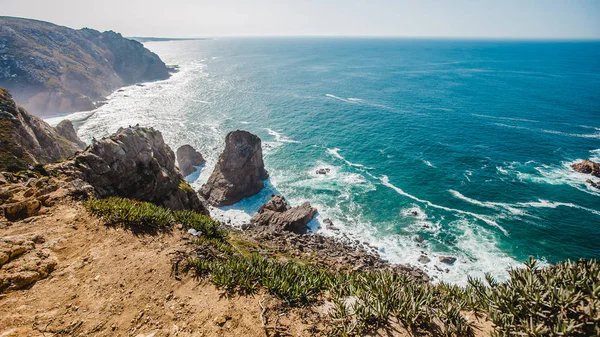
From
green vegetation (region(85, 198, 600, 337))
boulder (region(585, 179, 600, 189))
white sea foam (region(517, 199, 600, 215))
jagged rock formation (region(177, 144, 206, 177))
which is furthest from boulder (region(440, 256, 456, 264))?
jagged rock formation (region(177, 144, 206, 177))

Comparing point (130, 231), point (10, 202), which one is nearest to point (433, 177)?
point (130, 231)

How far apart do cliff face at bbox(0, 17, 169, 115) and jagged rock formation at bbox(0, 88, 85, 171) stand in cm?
6799

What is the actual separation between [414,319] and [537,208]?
2019 inches

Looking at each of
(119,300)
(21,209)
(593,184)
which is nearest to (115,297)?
(119,300)

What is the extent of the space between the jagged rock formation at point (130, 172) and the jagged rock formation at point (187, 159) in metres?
22.8

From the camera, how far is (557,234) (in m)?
41.4

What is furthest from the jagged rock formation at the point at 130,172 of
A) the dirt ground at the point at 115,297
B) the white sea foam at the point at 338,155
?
the white sea foam at the point at 338,155

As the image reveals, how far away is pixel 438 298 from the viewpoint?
13.9 meters

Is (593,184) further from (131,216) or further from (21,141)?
(21,141)

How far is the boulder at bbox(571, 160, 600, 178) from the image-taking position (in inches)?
2148

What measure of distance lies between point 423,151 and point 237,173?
46.2 m

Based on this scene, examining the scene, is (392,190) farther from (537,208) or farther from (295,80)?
(295,80)

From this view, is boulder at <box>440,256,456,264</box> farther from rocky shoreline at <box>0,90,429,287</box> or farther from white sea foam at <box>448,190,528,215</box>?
white sea foam at <box>448,190,528,215</box>

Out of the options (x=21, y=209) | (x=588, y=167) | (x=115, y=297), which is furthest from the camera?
(x=588, y=167)
